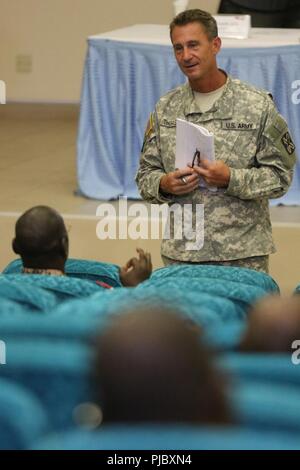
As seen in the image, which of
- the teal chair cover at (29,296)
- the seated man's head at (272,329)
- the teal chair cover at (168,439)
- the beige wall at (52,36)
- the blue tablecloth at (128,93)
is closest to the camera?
the teal chair cover at (168,439)

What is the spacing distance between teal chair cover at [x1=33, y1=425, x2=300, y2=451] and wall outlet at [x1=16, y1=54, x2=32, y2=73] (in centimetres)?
978

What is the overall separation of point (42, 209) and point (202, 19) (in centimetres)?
88

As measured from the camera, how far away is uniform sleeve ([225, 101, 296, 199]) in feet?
10.1

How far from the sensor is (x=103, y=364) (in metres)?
1.08

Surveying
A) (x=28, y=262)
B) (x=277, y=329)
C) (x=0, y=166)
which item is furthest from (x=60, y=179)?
(x=277, y=329)

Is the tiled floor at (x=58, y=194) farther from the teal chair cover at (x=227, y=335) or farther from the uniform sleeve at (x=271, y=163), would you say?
the teal chair cover at (x=227, y=335)

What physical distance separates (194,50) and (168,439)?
7.36 feet

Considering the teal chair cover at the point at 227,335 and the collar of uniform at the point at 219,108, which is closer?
the teal chair cover at the point at 227,335

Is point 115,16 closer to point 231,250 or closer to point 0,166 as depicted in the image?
point 0,166

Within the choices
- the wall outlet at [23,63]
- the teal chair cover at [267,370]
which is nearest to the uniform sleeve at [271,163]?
the teal chair cover at [267,370]

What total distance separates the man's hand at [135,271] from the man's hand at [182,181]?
1.01 ft

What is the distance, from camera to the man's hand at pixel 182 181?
9.96 ft

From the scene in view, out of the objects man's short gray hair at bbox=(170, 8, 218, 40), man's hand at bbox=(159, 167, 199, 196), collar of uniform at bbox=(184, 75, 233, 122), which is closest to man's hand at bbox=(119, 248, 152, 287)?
man's hand at bbox=(159, 167, 199, 196)
